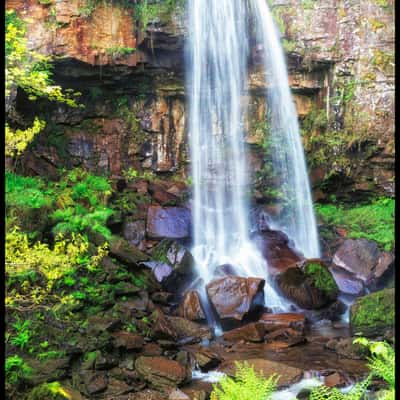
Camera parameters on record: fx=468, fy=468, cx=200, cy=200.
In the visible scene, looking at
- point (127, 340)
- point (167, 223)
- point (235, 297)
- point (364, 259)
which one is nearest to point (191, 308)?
point (235, 297)

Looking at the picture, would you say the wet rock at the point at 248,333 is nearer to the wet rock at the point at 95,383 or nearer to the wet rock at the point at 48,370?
the wet rock at the point at 95,383

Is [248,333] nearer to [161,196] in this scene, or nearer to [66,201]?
[66,201]

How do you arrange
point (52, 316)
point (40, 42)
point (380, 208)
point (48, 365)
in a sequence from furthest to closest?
point (380, 208), point (40, 42), point (52, 316), point (48, 365)

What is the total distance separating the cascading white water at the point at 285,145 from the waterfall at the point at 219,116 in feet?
0.38

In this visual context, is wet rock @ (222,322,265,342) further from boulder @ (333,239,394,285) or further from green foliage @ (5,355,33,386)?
boulder @ (333,239,394,285)

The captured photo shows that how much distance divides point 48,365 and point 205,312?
389 cm

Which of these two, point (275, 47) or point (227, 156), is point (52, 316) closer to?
point (227, 156)

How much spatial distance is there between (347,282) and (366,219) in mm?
3721

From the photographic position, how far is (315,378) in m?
7.50

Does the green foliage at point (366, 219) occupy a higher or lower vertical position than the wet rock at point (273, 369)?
higher

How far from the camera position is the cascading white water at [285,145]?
51.0 ft

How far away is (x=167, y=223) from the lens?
12984mm

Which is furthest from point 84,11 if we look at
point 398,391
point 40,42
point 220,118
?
point 398,391

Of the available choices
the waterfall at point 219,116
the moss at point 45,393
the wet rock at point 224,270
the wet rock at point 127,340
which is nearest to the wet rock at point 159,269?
the wet rock at point 224,270
